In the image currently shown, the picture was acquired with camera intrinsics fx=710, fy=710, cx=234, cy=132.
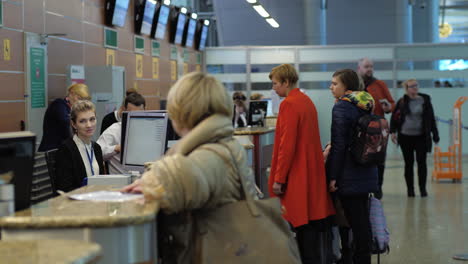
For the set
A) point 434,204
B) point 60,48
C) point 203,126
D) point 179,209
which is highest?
point 60,48

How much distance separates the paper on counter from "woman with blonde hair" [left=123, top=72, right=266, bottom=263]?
0.17m

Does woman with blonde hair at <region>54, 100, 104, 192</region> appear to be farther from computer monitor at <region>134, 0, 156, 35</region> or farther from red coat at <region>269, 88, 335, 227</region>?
computer monitor at <region>134, 0, 156, 35</region>

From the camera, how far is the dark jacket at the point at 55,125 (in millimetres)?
7922

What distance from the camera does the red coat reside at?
15.8 ft

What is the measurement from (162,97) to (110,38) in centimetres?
290

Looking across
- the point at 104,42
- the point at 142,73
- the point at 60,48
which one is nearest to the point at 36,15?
the point at 60,48

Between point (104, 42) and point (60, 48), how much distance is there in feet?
5.25

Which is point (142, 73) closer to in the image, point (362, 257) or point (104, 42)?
point (104, 42)

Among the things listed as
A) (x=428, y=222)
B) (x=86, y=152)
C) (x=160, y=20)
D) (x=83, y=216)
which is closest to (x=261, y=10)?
(x=160, y=20)

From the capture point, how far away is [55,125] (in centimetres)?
801

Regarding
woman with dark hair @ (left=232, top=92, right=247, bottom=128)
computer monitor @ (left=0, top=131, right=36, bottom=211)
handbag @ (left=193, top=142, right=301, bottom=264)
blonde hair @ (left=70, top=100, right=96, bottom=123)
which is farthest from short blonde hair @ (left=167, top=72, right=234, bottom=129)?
woman with dark hair @ (left=232, top=92, right=247, bottom=128)

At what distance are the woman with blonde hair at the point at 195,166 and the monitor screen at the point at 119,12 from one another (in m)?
8.28

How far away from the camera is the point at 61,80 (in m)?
8.95

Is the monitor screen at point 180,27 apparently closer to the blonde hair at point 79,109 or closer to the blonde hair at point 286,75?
the blonde hair at point 286,75
